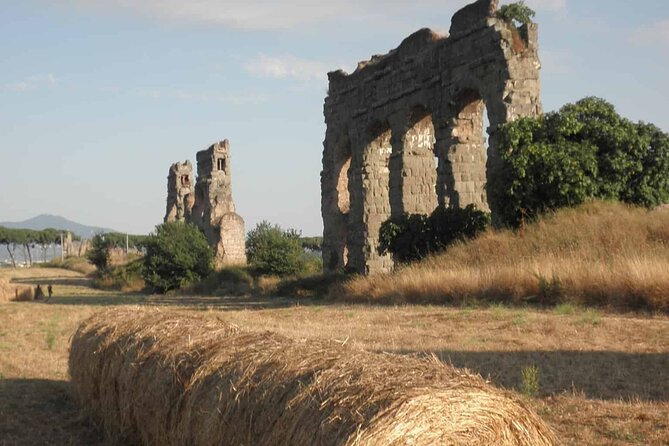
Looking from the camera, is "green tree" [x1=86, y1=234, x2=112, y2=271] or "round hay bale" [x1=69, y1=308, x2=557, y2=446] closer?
"round hay bale" [x1=69, y1=308, x2=557, y2=446]

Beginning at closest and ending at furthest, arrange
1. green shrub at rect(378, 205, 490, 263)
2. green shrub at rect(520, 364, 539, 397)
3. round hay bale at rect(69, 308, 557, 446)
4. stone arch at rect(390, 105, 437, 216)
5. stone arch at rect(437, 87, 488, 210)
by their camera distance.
Answer: round hay bale at rect(69, 308, 557, 446), green shrub at rect(520, 364, 539, 397), green shrub at rect(378, 205, 490, 263), stone arch at rect(437, 87, 488, 210), stone arch at rect(390, 105, 437, 216)

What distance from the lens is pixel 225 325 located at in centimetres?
632

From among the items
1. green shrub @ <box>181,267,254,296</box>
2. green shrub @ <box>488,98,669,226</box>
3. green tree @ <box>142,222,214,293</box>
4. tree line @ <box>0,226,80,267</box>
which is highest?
tree line @ <box>0,226,80,267</box>

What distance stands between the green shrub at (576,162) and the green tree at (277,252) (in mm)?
14062

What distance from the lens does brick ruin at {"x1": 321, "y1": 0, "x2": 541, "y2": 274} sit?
64.3 feet

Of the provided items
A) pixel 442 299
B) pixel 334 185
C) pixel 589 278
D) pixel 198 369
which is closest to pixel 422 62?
pixel 334 185

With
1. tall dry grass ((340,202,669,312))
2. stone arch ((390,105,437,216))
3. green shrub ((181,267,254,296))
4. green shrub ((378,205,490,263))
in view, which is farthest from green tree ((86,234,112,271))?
tall dry grass ((340,202,669,312))

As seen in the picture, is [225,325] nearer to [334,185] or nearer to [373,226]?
[373,226]

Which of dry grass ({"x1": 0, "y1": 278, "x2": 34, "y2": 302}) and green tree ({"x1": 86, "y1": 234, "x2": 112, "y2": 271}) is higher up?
green tree ({"x1": 86, "y1": 234, "x2": 112, "y2": 271})

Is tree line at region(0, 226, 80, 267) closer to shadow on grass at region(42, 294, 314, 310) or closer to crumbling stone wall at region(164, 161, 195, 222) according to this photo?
crumbling stone wall at region(164, 161, 195, 222)

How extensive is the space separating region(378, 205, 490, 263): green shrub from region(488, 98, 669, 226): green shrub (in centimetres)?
167

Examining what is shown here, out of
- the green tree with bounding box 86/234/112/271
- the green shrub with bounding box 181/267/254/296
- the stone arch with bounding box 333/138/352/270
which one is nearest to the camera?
the stone arch with bounding box 333/138/352/270

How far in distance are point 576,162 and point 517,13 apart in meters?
4.67

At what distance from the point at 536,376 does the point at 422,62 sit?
17.4 meters
